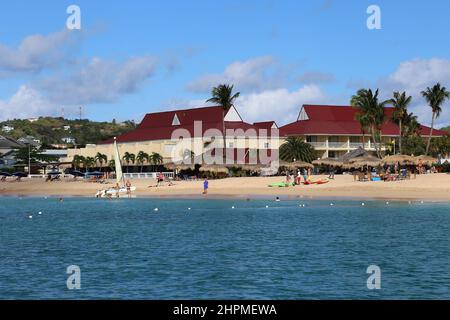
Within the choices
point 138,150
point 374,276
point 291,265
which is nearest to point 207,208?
point 291,265

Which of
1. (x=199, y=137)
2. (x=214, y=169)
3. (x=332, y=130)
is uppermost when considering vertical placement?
(x=332, y=130)

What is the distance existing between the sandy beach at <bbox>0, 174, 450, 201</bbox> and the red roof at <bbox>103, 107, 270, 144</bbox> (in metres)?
21.8

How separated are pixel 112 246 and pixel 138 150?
80.0m

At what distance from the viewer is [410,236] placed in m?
38.9

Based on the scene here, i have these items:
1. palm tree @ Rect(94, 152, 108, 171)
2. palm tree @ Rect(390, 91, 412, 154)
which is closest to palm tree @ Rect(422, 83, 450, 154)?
palm tree @ Rect(390, 91, 412, 154)

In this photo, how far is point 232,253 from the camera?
3300 cm

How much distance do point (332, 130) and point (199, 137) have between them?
19.6 metres

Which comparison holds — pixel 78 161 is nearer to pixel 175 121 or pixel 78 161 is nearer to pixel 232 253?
pixel 175 121

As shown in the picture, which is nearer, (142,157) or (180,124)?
(142,157)

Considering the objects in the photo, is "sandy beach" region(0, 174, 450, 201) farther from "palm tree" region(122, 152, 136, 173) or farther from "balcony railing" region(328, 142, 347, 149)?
"balcony railing" region(328, 142, 347, 149)

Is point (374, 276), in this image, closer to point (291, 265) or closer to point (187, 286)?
point (291, 265)

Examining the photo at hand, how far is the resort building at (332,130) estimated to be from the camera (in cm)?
11431

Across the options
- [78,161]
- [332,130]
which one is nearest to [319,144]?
[332,130]
